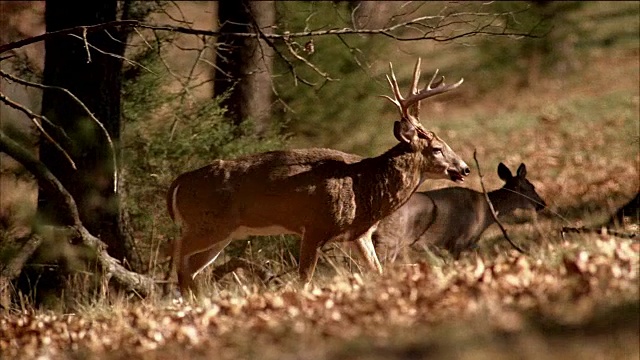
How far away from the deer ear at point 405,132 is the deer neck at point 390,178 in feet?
0.37

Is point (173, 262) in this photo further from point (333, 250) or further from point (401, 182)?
point (401, 182)

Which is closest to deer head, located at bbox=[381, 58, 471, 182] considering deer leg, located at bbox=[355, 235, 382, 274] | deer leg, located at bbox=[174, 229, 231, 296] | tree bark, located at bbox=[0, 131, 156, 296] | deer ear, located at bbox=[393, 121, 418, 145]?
deer ear, located at bbox=[393, 121, 418, 145]

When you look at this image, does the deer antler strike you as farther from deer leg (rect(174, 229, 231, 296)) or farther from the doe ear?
the doe ear

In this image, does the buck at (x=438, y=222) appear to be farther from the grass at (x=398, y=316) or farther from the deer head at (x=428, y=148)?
the deer head at (x=428, y=148)

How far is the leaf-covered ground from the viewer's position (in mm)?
6195

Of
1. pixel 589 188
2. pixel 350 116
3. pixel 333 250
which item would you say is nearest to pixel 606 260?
pixel 333 250

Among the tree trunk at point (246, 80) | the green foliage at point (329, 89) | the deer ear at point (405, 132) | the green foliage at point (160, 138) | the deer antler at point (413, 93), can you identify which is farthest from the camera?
the green foliage at point (329, 89)

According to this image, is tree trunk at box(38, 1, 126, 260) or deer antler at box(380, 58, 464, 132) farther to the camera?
tree trunk at box(38, 1, 126, 260)

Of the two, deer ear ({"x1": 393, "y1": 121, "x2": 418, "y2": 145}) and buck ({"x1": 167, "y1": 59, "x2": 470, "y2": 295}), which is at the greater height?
deer ear ({"x1": 393, "y1": 121, "x2": 418, "y2": 145})

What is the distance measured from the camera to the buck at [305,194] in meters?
12.2

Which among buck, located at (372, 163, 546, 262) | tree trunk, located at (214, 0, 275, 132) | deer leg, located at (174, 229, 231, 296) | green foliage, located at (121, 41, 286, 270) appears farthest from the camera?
tree trunk, located at (214, 0, 275, 132)

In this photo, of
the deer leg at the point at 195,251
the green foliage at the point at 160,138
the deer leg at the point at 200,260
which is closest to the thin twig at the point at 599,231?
the deer leg at the point at 195,251

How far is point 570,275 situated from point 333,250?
582 centimetres

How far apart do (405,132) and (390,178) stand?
432 mm
